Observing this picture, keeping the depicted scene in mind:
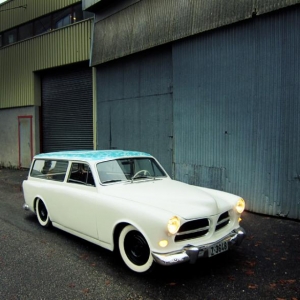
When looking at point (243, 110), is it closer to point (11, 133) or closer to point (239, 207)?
point (239, 207)

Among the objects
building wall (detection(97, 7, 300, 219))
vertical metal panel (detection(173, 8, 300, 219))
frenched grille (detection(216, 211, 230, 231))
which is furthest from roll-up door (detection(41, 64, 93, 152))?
frenched grille (detection(216, 211, 230, 231))

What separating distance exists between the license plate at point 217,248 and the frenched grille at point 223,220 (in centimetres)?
23

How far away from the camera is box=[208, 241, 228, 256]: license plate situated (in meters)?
3.54

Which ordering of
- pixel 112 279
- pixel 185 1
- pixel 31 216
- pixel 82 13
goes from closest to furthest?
pixel 112 279 < pixel 31 216 < pixel 185 1 < pixel 82 13

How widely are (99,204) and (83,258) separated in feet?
2.72

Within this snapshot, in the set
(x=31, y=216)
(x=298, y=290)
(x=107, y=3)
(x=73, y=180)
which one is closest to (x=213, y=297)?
(x=298, y=290)

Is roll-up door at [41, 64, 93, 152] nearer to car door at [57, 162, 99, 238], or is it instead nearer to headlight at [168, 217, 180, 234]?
car door at [57, 162, 99, 238]

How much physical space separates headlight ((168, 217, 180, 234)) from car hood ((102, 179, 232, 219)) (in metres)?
0.10

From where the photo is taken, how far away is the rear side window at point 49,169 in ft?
17.3

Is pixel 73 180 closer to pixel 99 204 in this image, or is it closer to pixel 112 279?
pixel 99 204

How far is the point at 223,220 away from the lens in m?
4.00

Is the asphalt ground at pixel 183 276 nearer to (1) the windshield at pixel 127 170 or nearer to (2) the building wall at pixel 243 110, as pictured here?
(1) the windshield at pixel 127 170

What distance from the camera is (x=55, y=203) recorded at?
5.19 meters

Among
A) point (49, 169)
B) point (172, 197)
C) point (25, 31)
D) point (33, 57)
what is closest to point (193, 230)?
point (172, 197)
